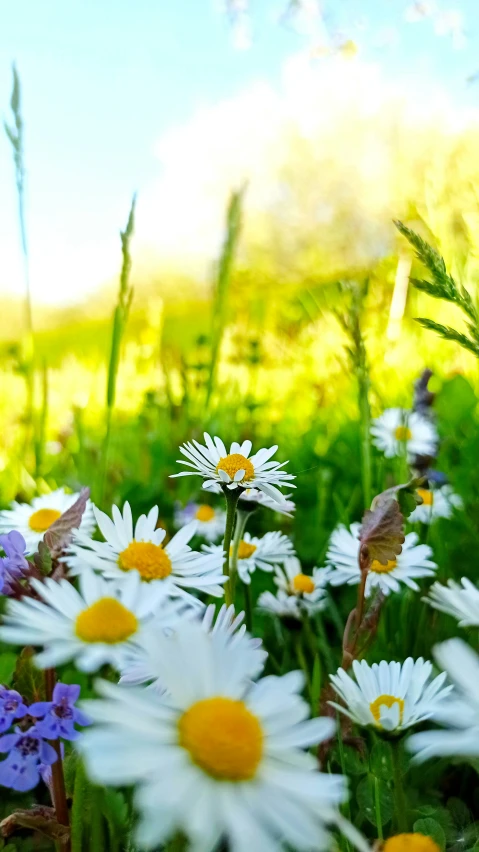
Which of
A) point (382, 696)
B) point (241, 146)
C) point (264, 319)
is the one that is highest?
point (241, 146)

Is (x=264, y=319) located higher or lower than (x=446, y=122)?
lower

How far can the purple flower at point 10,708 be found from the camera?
453 mm

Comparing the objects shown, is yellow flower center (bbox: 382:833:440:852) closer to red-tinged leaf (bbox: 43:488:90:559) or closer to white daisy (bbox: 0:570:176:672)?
white daisy (bbox: 0:570:176:672)

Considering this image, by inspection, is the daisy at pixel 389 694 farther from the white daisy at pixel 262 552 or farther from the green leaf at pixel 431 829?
the white daisy at pixel 262 552

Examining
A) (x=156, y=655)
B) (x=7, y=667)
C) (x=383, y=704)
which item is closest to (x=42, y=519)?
(x=7, y=667)

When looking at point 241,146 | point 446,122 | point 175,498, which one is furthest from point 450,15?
point 241,146

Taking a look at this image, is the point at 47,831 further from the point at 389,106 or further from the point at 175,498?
the point at 389,106

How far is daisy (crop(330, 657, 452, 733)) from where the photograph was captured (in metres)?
0.48

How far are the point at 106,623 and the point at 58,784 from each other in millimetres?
196

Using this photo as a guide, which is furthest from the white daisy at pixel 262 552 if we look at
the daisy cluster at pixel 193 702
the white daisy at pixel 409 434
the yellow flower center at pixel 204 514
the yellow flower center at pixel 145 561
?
the white daisy at pixel 409 434

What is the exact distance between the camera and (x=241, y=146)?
12945 millimetres

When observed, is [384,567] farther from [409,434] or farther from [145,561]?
A: [409,434]

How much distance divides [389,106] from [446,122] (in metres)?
1.31

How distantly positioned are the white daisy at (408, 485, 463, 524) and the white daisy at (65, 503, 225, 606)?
57cm
